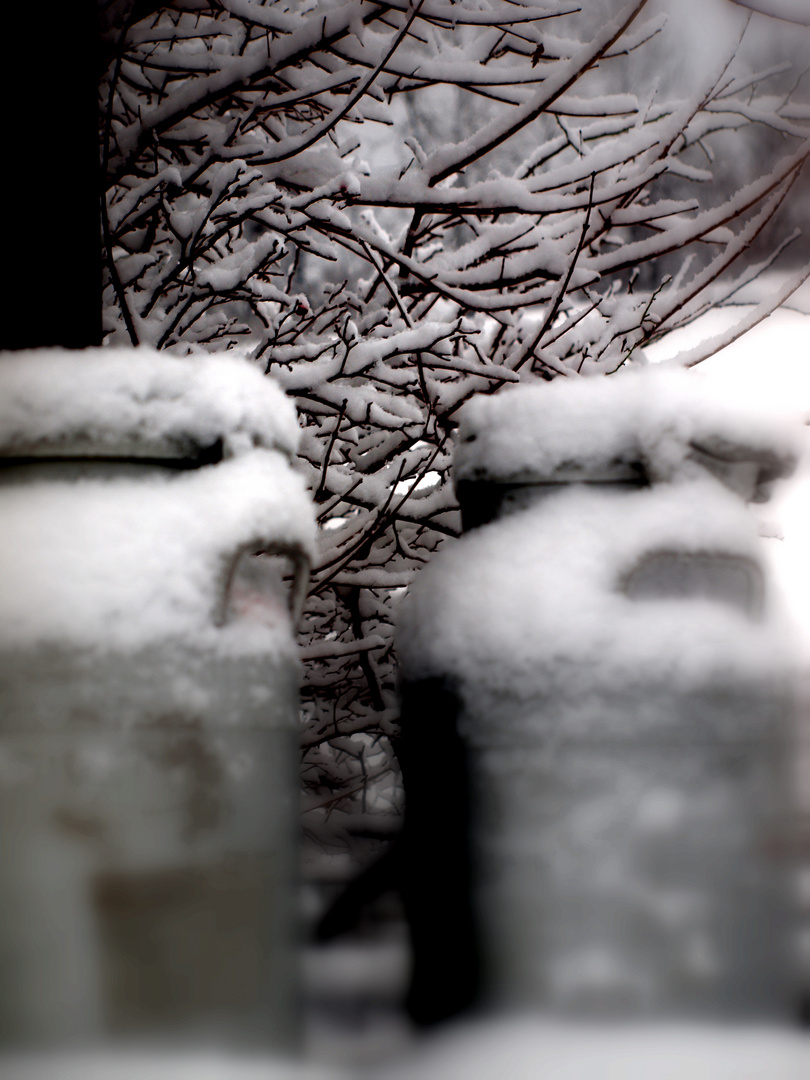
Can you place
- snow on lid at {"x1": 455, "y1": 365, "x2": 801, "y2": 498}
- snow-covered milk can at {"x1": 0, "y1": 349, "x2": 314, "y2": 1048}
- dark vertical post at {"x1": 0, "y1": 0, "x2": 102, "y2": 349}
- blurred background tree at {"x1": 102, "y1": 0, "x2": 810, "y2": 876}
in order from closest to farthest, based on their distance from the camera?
snow-covered milk can at {"x1": 0, "y1": 349, "x2": 314, "y2": 1048}
snow on lid at {"x1": 455, "y1": 365, "x2": 801, "y2": 498}
dark vertical post at {"x1": 0, "y1": 0, "x2": 102, "y2": 349}
blurred background tree at {"x1": 102, "y1": 0, "x2": 810, "y2": 876}

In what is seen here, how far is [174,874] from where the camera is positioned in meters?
0.63

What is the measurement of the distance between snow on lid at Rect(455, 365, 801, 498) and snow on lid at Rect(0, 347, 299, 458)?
0.24m

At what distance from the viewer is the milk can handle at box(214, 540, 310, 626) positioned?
0.68 m

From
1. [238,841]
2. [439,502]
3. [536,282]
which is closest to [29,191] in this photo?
[238,841]

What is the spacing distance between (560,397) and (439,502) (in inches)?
34.0

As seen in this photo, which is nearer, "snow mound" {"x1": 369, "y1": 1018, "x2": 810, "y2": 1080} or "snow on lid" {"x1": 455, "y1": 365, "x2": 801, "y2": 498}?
"snow mound" {"x1": 369, "y1": 1018, "x2": 810, "y2": 1080}

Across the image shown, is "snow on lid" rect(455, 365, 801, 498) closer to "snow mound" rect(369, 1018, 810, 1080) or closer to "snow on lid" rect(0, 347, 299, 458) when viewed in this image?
"snow on lid" rect(0, 347, 299, 458)

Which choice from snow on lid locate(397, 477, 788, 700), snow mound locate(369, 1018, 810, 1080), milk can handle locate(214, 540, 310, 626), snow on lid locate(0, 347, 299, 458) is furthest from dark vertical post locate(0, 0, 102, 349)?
snow mound locate(369, 1018, 810, 1080)

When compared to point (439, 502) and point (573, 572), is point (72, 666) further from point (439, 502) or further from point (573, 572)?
point (439, 502)

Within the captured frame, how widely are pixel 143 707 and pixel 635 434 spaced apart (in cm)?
45

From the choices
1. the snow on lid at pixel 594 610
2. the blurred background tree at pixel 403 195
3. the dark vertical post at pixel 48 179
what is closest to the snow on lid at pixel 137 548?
the snow on lid at pixel 594 610

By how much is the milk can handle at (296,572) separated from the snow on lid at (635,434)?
0.19m

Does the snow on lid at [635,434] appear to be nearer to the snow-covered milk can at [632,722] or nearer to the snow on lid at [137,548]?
the snow-covered milk can at [632,722]

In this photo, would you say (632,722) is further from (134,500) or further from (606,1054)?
(134,500)
